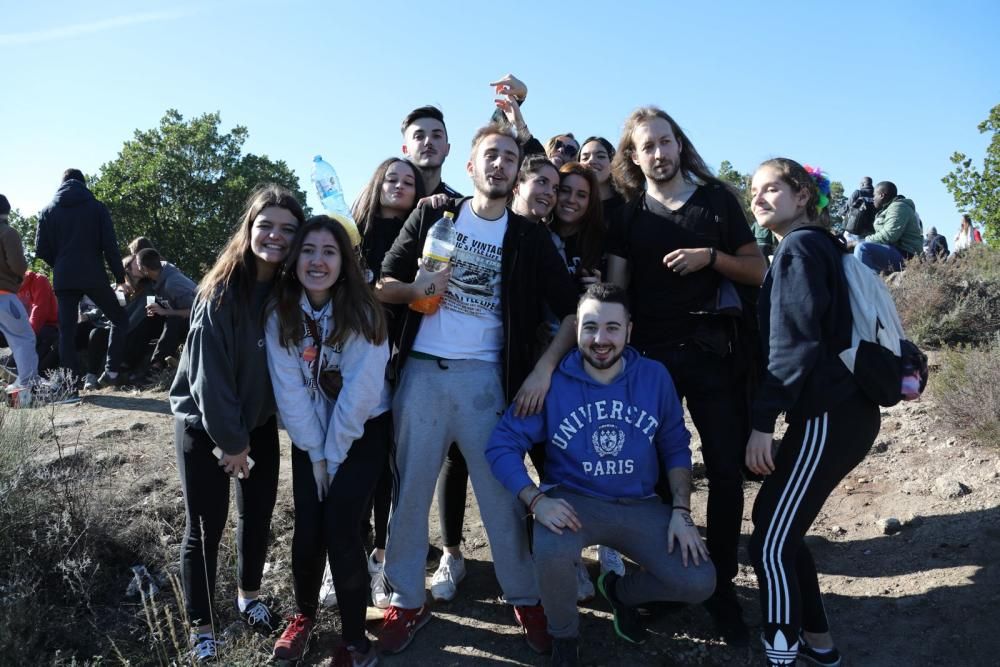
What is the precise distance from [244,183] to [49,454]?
→ 2002 cm

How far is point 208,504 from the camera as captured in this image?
10.6 ft

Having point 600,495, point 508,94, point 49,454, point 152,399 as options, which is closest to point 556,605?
point 600,495

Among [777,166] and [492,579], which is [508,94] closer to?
[777,166]

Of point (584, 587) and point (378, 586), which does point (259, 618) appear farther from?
point (584, 587)

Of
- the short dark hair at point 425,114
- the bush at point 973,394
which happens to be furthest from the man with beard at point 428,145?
the bush at point 973,394

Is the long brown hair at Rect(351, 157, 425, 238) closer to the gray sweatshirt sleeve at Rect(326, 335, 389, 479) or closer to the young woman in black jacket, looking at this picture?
the gray sweatshirt sleeve at Rect(326, 335, 389, 479)

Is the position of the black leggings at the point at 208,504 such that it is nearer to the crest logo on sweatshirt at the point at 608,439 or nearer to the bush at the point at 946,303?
the crest logo on sweatshirt at the point at 608,439

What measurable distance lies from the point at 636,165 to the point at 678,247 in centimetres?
62

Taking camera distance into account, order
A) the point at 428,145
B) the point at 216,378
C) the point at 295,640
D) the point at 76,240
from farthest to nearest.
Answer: the point at 76,240
the point at 428,145
the point at 295,640
the point at 216,378

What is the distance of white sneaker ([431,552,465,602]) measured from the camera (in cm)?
393

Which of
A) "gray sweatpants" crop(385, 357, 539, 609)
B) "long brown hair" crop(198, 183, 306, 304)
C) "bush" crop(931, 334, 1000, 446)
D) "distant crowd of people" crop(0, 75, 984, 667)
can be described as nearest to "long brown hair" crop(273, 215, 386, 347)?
"distant crowd of people" crop(0, 75, 984, 667)

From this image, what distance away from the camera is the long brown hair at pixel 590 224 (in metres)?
3.95

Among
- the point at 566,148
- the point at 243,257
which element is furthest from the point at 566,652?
the point at 566,148

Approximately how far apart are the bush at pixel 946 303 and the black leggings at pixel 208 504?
6.51 m
